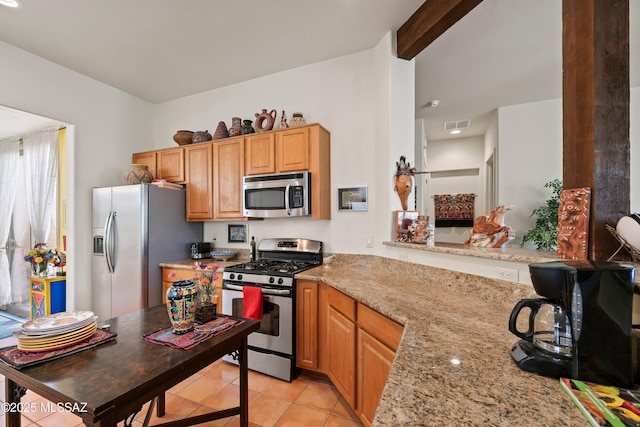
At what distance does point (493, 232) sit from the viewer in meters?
1.74

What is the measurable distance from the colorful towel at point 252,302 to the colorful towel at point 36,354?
118 centimetres

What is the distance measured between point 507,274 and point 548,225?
290 centimetres

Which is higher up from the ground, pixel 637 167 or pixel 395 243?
pixel 637 167

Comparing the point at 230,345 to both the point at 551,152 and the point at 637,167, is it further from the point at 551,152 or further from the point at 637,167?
the point at 637,167

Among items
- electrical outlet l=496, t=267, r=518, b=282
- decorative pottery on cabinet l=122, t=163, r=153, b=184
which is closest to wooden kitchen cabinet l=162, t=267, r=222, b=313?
decorative pottery on cabinet l=122, t=163, r=153, b=184

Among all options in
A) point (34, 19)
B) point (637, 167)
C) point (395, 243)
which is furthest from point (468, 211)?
point (34, 19)

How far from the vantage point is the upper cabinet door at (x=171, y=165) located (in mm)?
3365

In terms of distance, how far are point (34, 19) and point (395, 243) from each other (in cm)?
363

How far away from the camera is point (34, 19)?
7.55 feet

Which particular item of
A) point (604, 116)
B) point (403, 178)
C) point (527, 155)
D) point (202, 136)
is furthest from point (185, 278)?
point (527, 155)

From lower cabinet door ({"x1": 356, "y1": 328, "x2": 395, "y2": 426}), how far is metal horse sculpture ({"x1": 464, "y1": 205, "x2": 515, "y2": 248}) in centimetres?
93

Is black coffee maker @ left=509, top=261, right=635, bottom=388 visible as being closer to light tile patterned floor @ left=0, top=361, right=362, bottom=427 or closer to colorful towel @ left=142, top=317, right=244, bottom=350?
colorful towel @ left=142, top=317, right=244, bottom=350

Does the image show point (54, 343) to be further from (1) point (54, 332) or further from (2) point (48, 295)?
(2) point (48, 295)

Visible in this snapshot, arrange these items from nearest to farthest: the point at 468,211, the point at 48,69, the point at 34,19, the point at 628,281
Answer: the point at 628,281, the point at 34,19, the point at 48,69, the point at 468,211
